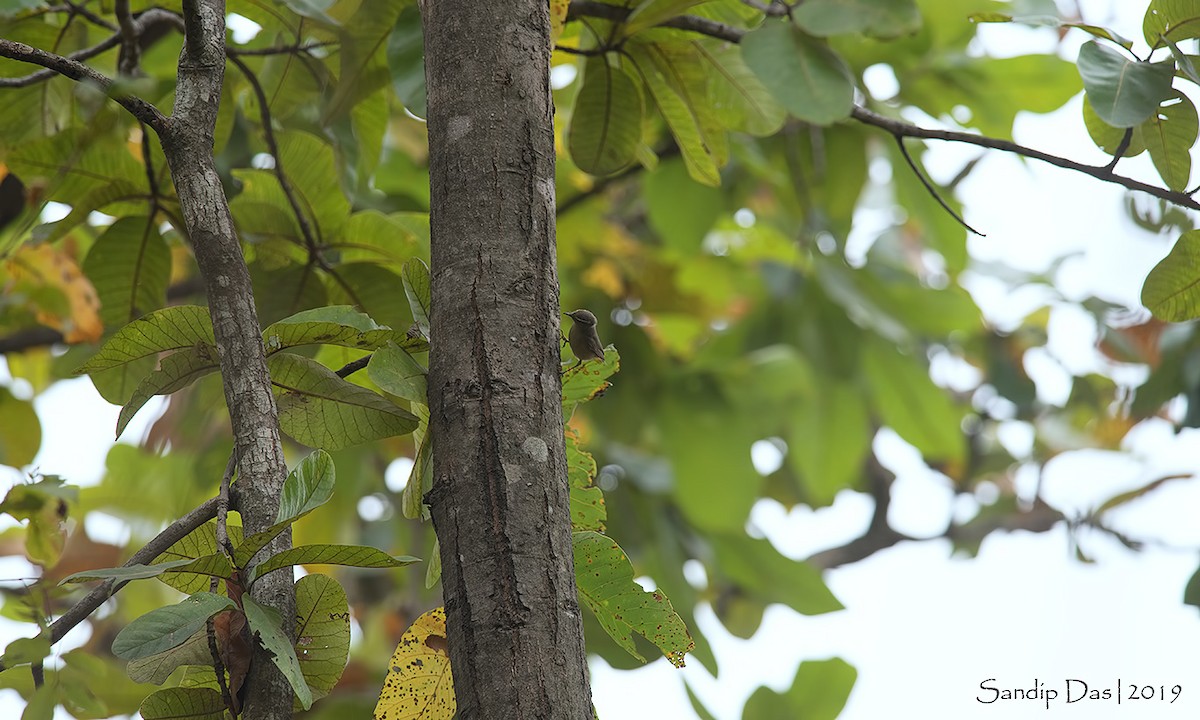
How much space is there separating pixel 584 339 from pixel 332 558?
23cm

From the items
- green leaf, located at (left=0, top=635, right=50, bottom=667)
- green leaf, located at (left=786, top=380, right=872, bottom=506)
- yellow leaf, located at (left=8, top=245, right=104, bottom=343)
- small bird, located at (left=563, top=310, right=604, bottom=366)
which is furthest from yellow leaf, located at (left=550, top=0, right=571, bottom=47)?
green leaf, located at (left=786, top=380, right=872, bottom=506)

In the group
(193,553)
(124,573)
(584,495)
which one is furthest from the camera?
(584,495)

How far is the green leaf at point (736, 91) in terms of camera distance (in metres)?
1.03

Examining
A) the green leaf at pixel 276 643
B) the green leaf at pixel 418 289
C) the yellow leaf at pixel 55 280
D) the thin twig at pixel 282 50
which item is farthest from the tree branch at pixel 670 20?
the yellow leaf at pixel 55 280

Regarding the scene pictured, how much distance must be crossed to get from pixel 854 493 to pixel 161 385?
2094mm

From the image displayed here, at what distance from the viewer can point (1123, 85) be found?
77 centimetres

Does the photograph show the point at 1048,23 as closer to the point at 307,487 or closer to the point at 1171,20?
the point at 1171,20

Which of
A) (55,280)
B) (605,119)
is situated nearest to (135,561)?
(605,119)

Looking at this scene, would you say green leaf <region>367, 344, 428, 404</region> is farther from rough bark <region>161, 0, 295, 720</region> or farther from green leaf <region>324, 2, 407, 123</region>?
green leaf <region>324, 2, 407, 123</region>

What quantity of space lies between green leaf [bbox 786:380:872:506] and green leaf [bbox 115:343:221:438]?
4.91 ft

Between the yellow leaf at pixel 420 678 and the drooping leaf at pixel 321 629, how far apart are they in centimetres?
6

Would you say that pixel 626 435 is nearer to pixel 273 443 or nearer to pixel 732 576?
pixel 732 576

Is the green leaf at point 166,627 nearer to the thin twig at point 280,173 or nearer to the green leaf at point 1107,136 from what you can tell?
the thin twig at point 280,173

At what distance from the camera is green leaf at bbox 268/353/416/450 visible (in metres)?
0.67
